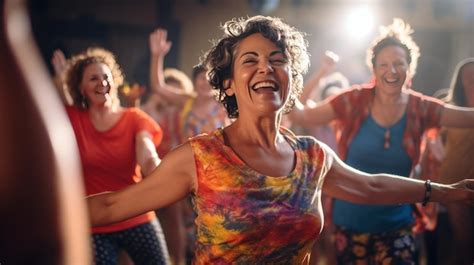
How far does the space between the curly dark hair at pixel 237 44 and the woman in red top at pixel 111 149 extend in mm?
1096

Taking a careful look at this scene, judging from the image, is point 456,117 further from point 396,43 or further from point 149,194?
point 149,194

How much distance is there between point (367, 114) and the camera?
4.39 metres

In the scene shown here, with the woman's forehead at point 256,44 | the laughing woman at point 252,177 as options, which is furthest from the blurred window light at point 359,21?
the woman's forehead at point 256,44

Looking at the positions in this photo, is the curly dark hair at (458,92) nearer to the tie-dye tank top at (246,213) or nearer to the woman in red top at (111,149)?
the woman in red top at (111,149)

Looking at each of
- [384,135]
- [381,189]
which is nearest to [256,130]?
[381,189]

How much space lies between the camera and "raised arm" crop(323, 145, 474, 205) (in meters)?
2.94

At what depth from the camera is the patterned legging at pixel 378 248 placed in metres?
4.11

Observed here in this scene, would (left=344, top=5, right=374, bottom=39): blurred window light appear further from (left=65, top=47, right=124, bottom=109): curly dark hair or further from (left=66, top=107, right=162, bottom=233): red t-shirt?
(left=66, top=107, right=162, bottom=233): red t-shirt

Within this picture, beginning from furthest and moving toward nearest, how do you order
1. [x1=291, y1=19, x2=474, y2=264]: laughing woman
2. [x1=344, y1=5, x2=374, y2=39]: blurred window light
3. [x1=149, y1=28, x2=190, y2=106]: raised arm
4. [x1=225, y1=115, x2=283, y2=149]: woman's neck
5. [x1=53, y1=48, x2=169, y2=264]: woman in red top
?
[x1=344, y1=5, x2=374, y2=39]: blurred window light < [x1=149, y1=28, x2=190, y2=106]: raised arm < [x1=291, y1=19, x2=474, y2=264]: laughing woman < [x1=53, y1=48, x2=169, y2=264]: woman in red top < [x1=225, y1=115, x2=283, y2=149]: woman's neck

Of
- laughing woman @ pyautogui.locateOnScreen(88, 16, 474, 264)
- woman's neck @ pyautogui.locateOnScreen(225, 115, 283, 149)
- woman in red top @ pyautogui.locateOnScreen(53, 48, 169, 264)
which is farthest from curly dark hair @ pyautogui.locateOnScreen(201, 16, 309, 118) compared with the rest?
woman in red top @ pyautogui.locateOnScreen(53, 48, 169, 264)

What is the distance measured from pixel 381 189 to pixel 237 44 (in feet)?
2.60

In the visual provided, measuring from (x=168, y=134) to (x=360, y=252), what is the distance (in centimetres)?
261

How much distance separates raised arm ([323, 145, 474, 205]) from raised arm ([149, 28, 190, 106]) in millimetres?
2451

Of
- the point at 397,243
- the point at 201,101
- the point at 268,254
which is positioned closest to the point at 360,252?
the point at 397,243
